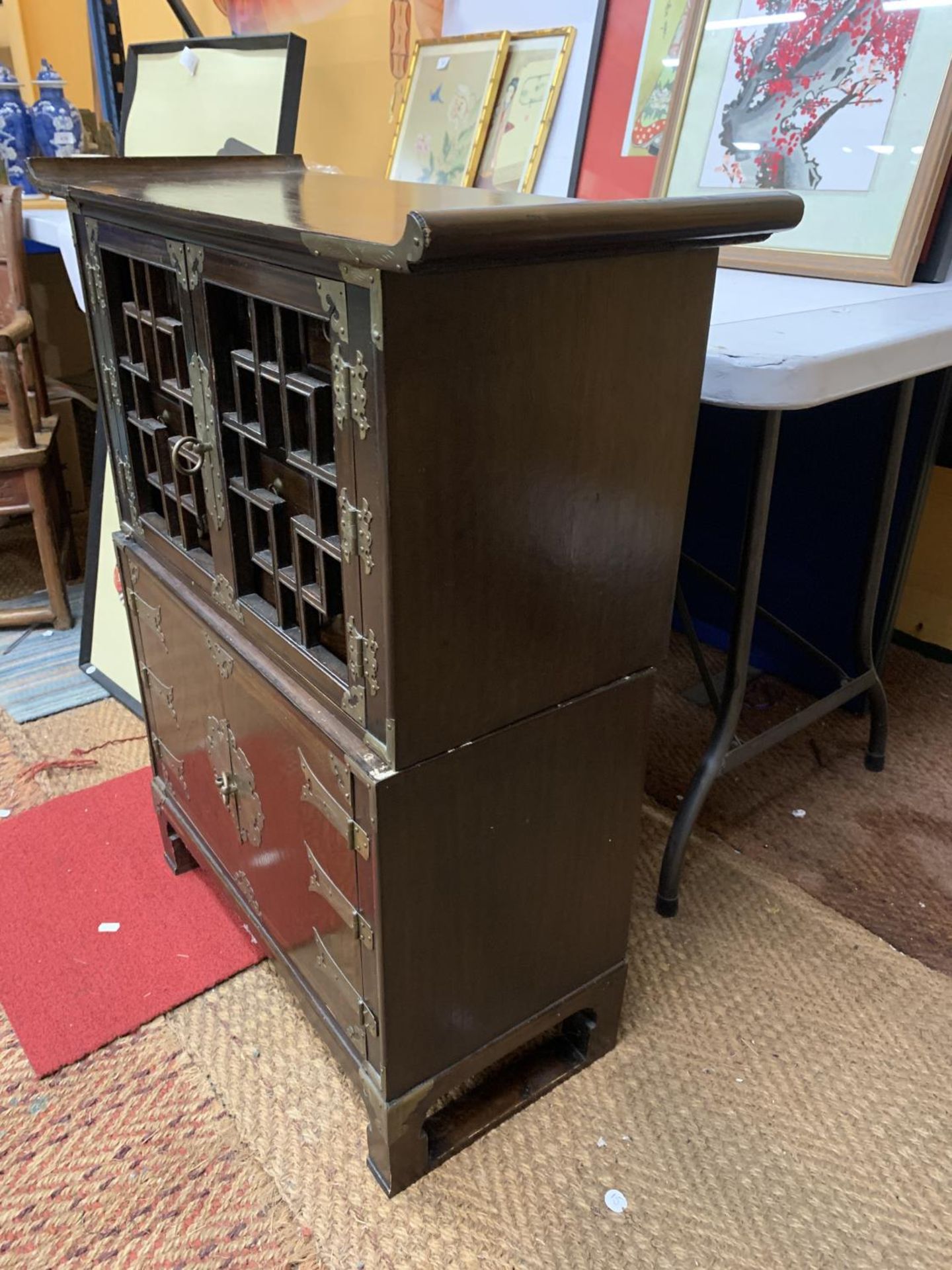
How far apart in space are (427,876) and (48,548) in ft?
5.18

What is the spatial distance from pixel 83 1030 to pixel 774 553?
1.52 metres

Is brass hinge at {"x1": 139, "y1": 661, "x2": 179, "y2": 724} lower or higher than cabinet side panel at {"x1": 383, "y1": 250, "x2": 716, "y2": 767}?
lower

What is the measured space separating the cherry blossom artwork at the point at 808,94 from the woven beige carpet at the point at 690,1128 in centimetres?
116

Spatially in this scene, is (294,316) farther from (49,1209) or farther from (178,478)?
(49,1209)

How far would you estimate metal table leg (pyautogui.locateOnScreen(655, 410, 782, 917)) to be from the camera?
1.33 meters

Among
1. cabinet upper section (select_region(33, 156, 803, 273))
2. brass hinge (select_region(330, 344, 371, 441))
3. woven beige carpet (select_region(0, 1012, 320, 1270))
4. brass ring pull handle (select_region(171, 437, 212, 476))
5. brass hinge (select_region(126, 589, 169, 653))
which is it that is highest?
cabinet upper section (select_region(33, 156, 803, 273))

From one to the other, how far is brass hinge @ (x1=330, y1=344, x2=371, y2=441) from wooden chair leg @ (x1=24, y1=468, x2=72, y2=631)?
62.3 inches

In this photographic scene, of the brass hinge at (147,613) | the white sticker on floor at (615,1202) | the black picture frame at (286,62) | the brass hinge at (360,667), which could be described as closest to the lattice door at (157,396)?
the brass hinge at (147,613)

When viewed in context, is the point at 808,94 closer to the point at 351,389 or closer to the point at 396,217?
the point at 396,217


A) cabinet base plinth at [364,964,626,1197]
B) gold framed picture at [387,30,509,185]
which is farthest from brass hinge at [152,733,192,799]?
gold framed picture at [387,30,509,185]

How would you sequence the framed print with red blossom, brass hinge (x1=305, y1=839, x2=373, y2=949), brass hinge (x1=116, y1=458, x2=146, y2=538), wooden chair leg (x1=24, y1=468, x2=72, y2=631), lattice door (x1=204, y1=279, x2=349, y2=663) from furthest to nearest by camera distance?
wooden chair leg (x1=24, y1=468, x2=72, y2=631) → the framed print with red blossom → brass hinge (x1=116, y1=458, x2=146, y2=538) → brass hinge (x1=305, y1=839, x2=373, y2=949) → lattice door (x1=204, y1=279, x2=349, y2=663)

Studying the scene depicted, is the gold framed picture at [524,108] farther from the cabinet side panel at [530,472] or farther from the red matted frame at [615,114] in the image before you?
the cabinet side panel at [530,472]

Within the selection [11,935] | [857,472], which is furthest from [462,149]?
[11,935]

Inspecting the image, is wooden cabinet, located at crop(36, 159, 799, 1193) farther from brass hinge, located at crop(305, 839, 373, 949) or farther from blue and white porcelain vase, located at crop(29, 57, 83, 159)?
blue and white porcelain vase, located at crop(29, 57, 83, 159)
